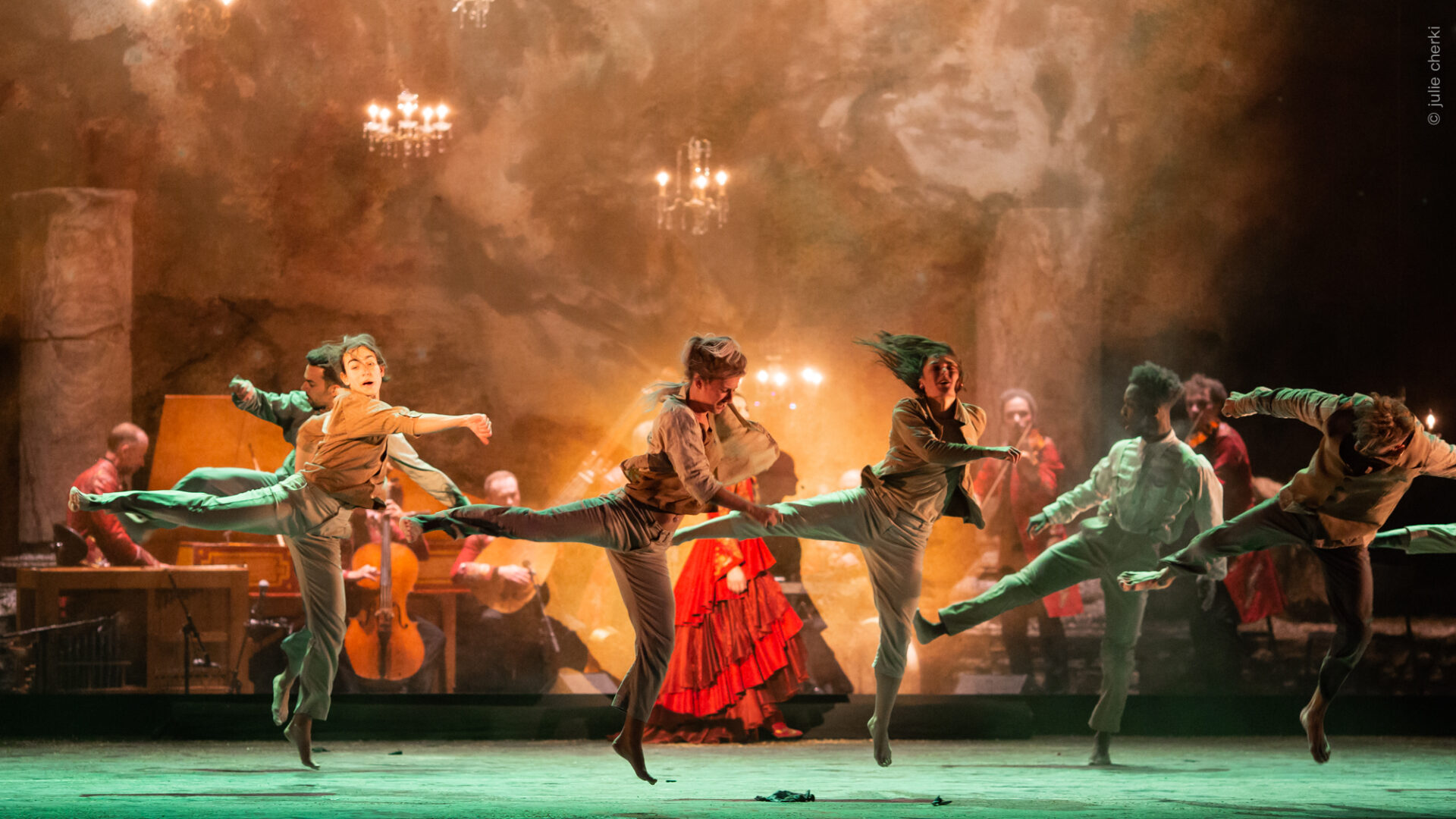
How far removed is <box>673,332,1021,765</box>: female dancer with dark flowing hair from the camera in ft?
18.5

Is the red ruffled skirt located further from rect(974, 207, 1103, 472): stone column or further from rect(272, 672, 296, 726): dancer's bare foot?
rect(974, 207, 1103, 472): stone column

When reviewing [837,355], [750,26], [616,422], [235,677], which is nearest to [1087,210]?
[837,355]

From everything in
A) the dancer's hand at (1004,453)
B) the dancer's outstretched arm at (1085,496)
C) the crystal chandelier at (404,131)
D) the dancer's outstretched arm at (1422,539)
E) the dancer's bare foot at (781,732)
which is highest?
the crystal chandelier at (404,131)

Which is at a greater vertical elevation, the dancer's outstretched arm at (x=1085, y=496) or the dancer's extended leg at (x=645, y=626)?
the dancer's outstretched arm at (x=1085, y=496)

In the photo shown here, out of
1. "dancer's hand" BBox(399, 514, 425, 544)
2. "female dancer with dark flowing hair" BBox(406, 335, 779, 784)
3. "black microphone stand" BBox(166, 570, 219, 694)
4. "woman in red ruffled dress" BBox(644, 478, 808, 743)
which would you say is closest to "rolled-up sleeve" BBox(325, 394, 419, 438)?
"dancer's hand" BBox(399, 514, 425, 544)

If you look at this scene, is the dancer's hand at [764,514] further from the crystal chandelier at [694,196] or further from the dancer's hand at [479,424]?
the crystal chandelier at [694,196]

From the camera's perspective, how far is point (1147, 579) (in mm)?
5852

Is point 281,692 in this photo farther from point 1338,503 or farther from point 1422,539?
point 1422,539

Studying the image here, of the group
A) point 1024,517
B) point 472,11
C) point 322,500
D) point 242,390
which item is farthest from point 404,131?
point 1024,517

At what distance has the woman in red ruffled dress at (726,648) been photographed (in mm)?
7320

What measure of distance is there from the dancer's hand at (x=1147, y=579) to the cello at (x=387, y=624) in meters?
4.29

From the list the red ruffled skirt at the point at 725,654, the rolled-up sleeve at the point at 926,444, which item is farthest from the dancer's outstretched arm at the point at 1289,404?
the red ruffled skirt at the point at 725,654

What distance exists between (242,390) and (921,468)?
306cm

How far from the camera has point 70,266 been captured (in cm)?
827
